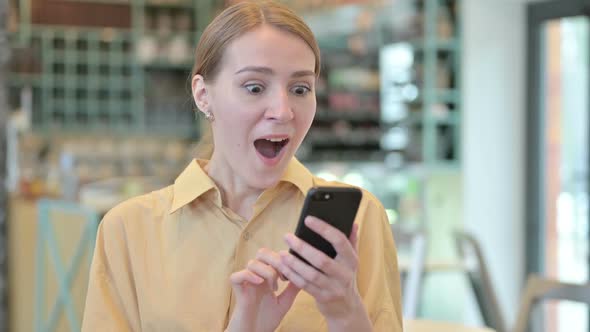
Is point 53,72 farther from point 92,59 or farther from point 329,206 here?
point 329,206

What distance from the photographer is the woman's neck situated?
1.51 meters

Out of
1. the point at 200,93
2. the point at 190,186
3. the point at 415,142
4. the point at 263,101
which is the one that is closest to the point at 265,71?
the point at 263,101

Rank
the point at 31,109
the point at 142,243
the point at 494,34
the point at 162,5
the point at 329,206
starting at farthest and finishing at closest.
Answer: the point at 162,5
the point at 31,109
the point at 494,34
the point at 142,243
the point at 329,206

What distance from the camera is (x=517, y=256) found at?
621 centimetres

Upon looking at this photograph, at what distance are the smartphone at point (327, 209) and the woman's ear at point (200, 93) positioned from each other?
386 millimetres

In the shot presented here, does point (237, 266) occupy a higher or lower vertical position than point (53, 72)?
lower

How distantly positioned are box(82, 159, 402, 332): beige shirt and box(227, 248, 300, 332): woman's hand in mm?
122

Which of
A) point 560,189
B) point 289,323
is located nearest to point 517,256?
point 560,189

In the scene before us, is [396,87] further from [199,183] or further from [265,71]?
[265,71]

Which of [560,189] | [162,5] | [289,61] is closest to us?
[289,61]

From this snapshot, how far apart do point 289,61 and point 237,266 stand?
0.36m

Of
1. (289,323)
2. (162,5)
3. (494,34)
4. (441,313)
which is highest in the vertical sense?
(162,5)

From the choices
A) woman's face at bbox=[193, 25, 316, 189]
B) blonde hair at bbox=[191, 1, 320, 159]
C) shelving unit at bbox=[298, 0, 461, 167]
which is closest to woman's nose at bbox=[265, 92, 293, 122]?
woman's face at bbox=[193, 25, 316, 189]

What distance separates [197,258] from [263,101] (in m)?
0.31
